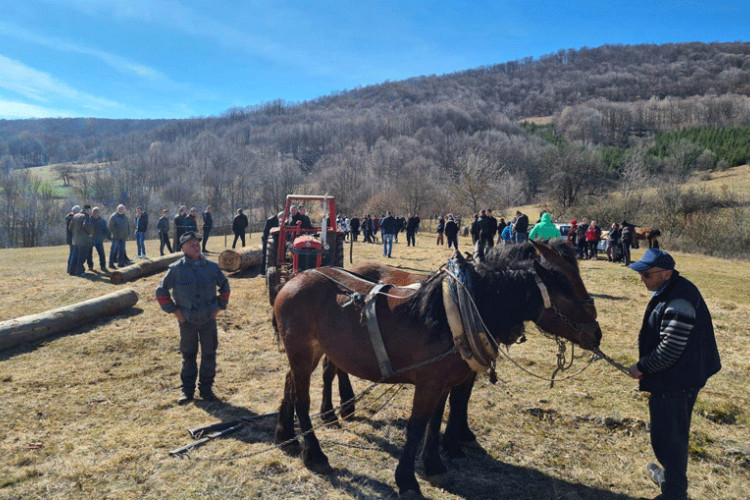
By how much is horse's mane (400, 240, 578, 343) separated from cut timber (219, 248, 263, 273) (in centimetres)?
1026

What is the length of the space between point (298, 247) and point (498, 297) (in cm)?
573

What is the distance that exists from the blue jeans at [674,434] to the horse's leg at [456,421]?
144cm

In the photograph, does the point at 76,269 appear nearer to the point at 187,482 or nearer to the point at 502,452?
the point at 187,482

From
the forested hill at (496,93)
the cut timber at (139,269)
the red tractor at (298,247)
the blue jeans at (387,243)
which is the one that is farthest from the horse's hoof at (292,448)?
the forested hill at (496,93)

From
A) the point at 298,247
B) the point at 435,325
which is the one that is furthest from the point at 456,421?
the point at 298,247

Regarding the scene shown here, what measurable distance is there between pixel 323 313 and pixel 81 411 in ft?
10.3

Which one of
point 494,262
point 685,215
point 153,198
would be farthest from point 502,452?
point 153,198

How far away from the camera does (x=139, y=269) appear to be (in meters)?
12.0

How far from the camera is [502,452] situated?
4133 millimetres

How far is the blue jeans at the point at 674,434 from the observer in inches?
123

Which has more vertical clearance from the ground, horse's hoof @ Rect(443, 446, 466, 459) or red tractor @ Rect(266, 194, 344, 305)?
red tractor @ Rect(266, 194, 344, 305)

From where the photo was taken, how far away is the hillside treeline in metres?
47.7

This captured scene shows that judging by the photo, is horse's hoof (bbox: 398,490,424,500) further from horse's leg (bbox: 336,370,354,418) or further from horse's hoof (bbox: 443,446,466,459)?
A: horse's leg (bbox: 336,370,354,418)

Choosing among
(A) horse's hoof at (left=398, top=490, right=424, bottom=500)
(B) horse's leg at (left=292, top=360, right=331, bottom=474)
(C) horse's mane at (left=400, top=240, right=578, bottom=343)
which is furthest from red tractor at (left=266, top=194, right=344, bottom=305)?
(A) horse's hoof at (left=398, top=490, right=424, bottom=500)
